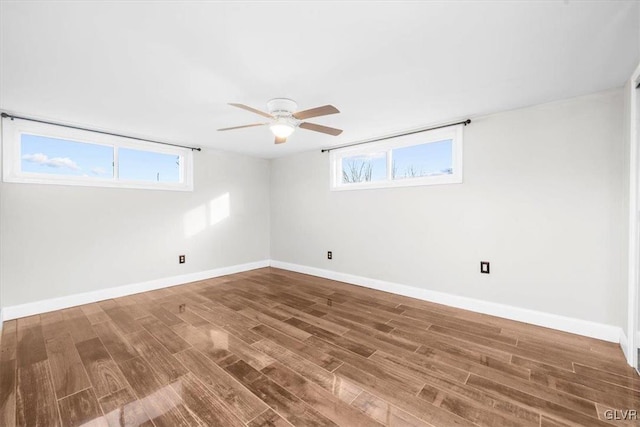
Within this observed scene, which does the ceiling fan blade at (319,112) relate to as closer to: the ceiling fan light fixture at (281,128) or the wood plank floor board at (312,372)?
the ceiling fan light fixture at (281,128)

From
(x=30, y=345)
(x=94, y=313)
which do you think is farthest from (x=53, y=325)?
(x=30, y=345)

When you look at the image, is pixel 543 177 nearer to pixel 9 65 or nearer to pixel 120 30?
pixel 120 30

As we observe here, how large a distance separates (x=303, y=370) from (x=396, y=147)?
9.83ft

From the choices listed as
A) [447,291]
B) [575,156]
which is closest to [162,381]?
[447,291]

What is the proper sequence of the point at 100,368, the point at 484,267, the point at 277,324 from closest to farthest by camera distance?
the point at 100,368
the point at 277,324
the point at 484,267

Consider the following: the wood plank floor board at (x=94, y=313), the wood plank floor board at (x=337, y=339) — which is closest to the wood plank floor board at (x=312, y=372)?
the wood plank floor board at (x=337, y=339)

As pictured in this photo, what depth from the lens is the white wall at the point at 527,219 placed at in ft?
7.77

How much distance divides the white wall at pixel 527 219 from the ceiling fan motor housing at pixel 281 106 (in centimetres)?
193

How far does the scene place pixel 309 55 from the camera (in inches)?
72.0

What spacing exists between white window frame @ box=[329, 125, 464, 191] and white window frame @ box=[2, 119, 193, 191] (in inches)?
95.1

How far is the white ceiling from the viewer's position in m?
1.44

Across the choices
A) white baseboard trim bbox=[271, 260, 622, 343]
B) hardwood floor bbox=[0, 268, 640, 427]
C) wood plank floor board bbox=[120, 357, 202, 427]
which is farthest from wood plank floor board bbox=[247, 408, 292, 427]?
white baseboard trim bbox=[271, 260, 622, 343]

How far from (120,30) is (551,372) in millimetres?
3638

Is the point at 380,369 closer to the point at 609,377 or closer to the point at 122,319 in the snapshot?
the point at 609,377
